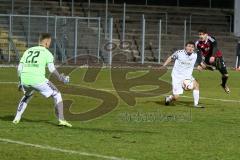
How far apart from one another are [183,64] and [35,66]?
21.4ft

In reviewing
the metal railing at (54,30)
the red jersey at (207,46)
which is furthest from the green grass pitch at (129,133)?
the metal railing at (54,30)

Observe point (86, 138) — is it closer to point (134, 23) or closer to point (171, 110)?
point (171, 110)

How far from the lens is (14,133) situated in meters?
13.3

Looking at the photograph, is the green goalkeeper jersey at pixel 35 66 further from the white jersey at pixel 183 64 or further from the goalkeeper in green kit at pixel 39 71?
the white jersey at pixel 183 64

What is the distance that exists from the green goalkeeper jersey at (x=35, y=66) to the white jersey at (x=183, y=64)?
6347 mm

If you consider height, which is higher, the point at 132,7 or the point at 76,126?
the point at 132,7

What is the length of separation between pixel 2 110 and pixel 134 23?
117 feet

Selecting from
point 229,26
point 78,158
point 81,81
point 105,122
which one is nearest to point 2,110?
point 105,122


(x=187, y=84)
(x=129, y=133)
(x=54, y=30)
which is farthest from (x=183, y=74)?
(x=54, y=30)

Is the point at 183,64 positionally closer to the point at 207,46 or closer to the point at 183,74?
the point at 183,74

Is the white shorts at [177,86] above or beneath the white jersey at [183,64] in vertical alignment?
beneath

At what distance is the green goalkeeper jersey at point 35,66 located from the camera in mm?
14750

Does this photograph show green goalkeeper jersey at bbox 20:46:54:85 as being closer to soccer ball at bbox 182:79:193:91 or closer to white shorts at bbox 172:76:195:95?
white shorts at bbox 172:76:195:95

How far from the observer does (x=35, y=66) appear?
1480 centimetres
